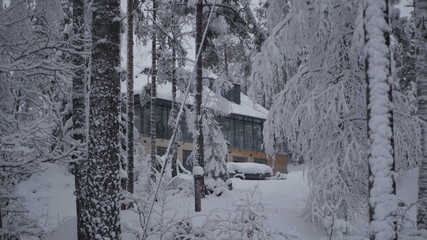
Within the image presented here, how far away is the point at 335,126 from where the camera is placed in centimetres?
767

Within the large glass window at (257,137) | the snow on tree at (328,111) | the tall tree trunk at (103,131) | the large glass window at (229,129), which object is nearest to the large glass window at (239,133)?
the large glass window at (229,129)

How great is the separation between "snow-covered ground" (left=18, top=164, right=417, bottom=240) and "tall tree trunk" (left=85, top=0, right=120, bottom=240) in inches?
43.8

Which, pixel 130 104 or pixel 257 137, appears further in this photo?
pixel 257 137

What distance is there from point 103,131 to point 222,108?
34.0 feet

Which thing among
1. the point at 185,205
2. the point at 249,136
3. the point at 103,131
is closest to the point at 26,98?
the point at 103,131

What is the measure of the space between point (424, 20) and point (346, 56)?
2024mm

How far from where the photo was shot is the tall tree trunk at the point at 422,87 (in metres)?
6.22

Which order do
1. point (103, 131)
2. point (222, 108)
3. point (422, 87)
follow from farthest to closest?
point (222, 108) → point (422, 87) → point (103, 131)

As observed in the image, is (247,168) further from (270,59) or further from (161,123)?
(270,59)

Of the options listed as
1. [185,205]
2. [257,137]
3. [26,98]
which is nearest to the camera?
[26,98]

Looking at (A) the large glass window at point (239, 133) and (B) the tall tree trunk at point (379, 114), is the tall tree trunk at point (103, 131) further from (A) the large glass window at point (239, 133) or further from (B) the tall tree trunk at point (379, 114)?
(A) the large glass window at point (239, 133)

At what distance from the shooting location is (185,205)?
12.3m

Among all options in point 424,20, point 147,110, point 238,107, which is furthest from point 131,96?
point 238,107

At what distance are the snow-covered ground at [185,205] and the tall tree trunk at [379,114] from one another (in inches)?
73.1
